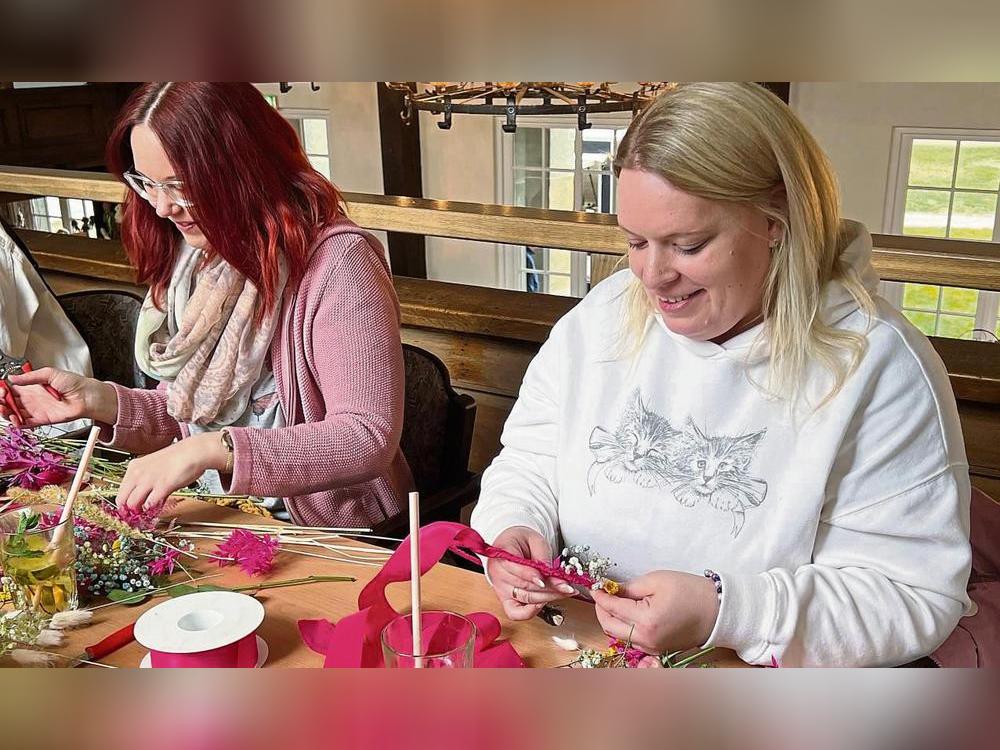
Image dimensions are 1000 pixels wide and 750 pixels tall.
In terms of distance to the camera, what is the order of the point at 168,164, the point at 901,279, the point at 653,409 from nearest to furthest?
the point at 653,409 < the point at 168,164 < the point at 901,279

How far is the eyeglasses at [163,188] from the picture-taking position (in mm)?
1651

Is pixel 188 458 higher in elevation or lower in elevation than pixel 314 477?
higher

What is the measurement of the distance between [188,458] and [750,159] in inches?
35.1

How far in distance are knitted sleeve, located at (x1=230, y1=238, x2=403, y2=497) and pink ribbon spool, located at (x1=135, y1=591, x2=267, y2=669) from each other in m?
0.48

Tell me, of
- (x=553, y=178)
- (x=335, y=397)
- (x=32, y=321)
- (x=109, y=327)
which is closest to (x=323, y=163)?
(x=553, y=178)

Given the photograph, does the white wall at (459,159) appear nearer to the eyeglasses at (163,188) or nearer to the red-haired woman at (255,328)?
the red-haired woman at (255,328)

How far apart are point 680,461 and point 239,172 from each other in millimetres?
875

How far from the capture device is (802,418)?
1.26 meters

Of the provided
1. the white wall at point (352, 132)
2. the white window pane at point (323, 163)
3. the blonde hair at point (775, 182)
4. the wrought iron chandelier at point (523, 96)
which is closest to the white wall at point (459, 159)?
the white wall at point (352, 132)

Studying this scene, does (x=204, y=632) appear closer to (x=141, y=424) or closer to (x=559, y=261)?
(x=141, y=424)
